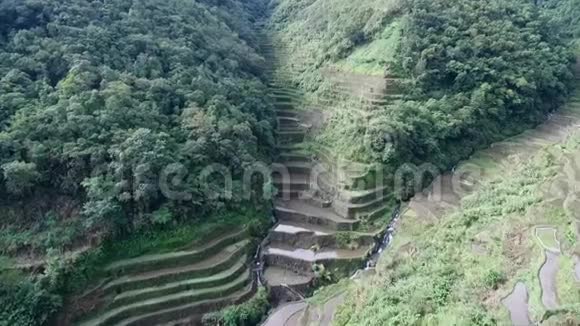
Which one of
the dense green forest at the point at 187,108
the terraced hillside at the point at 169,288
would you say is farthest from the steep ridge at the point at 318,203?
the terraced hillside at the point at 169,288

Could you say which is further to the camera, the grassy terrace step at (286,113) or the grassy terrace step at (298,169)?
the grassy terrace step at (286,113)

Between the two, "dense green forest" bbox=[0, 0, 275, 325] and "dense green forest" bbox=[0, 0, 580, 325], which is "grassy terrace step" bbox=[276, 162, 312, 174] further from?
"dense green forest" bbox=[0, 0, 275, 325]

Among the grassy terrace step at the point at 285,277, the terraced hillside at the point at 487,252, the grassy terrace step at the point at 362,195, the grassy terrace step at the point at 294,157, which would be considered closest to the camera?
the terraced hillside at the point at 487,252

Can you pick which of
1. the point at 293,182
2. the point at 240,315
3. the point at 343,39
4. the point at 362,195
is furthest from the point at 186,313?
the point at 343,39

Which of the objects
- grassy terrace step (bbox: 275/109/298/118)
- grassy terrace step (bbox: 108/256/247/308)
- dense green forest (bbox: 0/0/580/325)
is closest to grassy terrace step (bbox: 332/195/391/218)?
dense green forest (bbox: 0/0/580/325)

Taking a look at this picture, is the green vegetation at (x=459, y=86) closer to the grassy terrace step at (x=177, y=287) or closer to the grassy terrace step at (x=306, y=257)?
the grassy terrace step at (x=306, y=257)

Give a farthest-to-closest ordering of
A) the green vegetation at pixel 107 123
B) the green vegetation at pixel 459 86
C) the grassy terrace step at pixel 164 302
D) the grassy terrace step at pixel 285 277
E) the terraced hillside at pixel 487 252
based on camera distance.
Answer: the green vegetation at pixel 459 86
the grassy terrace step at pixel 285 277
the green vegetation at pixel 107 123
the grassy terrace step at pixel 164 302
the terraced hillside at pixel 487 252

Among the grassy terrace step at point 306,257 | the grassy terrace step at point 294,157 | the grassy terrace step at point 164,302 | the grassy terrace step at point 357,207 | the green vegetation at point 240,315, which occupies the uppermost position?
the grassy terrace step at point 294,157

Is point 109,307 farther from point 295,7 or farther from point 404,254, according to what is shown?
point 295,7
